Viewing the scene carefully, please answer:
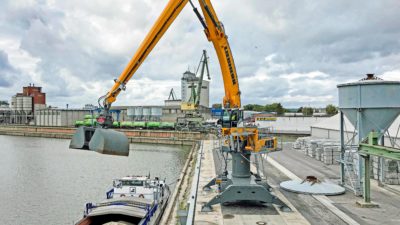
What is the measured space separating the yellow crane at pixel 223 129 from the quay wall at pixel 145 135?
170 feet

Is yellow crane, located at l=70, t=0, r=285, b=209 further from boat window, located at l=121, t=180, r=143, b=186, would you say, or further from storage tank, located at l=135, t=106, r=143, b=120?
storage tank, located at l=135, t=106, r=143, b=120

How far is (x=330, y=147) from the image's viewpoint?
30672mm

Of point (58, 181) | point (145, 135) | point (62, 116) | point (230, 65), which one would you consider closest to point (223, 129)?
point (230, 65)

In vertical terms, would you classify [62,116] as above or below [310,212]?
above

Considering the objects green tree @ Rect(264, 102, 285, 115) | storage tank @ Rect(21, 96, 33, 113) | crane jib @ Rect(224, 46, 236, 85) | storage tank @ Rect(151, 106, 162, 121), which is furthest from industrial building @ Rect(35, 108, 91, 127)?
crane jib @ Rect(224, 46, 236, 85)

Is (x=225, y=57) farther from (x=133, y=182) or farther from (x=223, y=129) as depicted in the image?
(x=133, y=182)

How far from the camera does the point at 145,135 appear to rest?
82.3 meters

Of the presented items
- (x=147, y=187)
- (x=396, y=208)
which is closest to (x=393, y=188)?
(x=396, y=208)

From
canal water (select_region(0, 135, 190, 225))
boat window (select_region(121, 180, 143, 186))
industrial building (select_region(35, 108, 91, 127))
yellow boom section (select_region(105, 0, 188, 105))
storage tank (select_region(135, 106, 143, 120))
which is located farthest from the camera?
industrial building (select_region(35, 108, 91, 127))

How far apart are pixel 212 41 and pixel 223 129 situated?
5922 mm

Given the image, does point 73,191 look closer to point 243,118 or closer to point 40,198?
point 40,198

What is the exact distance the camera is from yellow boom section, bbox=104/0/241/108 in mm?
17375

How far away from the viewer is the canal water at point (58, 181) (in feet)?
72.1

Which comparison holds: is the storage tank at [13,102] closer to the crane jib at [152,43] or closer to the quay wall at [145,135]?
Answer: the quay wall at [145,135]
